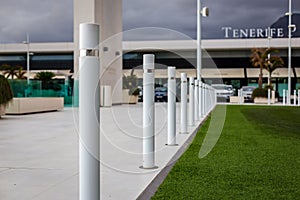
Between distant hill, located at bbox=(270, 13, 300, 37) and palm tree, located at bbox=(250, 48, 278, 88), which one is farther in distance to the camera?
distant hill, located at bbox=(270, 13, 300, 37)

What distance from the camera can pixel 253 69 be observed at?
52219 millimetres

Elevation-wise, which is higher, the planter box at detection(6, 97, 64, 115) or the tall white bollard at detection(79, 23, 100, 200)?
the tall white bollard at detection(79, 23, 100, 200)

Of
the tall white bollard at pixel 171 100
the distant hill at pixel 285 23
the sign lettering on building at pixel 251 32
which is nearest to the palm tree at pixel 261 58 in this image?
the sign lettering on building at pixel 251 32

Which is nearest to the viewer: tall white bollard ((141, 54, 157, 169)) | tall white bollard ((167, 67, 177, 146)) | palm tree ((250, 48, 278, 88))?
tall white bollard ((141, 54, 157, 169))

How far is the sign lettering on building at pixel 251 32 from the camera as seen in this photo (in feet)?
164

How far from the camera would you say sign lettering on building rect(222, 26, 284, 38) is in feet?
164

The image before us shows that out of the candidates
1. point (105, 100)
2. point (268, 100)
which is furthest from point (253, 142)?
point (268, 100)

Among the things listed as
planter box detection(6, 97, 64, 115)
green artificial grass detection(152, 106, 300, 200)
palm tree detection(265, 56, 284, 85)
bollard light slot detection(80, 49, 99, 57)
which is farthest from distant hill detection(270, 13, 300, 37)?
bollard light slot detection(80, 49, 99, 57)

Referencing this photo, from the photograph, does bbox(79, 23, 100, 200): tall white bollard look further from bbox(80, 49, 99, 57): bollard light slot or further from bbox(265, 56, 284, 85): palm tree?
bbox(265, 56, 284, 85): palm tree

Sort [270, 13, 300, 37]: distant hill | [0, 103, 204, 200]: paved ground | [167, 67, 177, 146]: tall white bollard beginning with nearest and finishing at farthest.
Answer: [0, 103, 204, 200]: paved ground
[167, 67, 177, 146]: tall white bollard
[270, 13, 300, 37]: distant hill

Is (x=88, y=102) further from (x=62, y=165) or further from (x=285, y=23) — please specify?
(x=285, y=23)

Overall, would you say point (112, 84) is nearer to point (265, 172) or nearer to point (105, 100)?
point (105, 100)

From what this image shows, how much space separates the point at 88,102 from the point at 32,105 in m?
16.5

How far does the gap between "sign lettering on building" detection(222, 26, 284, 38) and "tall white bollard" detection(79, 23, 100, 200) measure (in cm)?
4885
